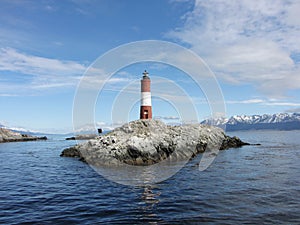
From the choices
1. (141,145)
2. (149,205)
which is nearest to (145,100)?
(141,145)

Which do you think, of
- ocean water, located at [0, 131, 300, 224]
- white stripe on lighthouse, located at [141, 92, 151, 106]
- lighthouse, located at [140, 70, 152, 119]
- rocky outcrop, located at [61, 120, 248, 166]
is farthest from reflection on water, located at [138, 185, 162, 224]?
white stripe on lighthouse, located at [141, 92, 151, 106]

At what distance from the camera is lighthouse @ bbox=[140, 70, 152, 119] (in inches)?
1683

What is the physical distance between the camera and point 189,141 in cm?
3991

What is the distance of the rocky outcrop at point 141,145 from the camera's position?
3209 cm

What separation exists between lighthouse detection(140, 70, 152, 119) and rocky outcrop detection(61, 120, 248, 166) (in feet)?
11.4

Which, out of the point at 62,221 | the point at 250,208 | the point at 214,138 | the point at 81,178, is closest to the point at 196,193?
the point at 250,208

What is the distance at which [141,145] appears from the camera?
32.6 meters

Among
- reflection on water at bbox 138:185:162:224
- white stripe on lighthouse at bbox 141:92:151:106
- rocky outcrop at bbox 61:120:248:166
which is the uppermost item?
white stripe on lighthouse at bbox 141:92:151:106

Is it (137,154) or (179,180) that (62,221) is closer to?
(179,180)

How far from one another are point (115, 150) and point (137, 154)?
2.86 m

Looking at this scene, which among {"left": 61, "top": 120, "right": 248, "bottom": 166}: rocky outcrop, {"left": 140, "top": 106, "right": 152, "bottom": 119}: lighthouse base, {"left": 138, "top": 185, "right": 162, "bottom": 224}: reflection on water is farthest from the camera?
{"left": 140, "top": 106, "right": 152, "bottom": 119}: lighthouse base

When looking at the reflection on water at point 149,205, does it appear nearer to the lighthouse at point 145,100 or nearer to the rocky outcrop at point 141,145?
the rocky outcrop at point 141,145

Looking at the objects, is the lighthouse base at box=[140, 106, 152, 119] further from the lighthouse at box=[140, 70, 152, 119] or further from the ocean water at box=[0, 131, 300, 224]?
the ocean water at box=[0, 131, 300, 224]

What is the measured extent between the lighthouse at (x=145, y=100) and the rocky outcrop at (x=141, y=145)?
3462 millimetres
